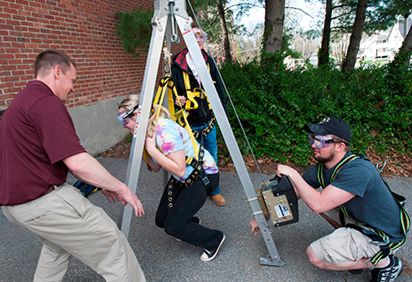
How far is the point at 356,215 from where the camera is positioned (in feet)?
6.55

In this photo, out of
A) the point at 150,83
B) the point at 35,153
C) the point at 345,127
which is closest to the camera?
the point at 35,153

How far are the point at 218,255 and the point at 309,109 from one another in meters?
3.51

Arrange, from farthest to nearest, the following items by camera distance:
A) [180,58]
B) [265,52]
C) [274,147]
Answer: [265,52] < [274,147] < [180,58]

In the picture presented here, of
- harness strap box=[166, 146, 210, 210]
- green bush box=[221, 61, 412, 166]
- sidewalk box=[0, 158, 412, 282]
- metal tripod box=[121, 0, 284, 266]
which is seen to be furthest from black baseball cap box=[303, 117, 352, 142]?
green bush box=[221, 61, 412, 166]

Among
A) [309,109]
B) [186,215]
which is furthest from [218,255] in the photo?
[309,109]

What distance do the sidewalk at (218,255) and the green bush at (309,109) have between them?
1516 millimetres

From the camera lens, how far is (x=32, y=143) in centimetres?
144

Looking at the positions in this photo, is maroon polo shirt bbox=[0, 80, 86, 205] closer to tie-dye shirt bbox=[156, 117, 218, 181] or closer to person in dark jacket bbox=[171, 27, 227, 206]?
tie-dye shirt bbox=[156, 117, 218, 181]

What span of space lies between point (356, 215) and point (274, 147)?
8.75 feet

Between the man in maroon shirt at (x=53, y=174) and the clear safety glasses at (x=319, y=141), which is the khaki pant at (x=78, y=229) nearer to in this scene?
the man in maroon shirt at (x=53, y=174)

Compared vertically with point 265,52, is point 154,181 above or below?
below

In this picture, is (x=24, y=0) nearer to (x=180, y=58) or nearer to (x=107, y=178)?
(x=180, y=58)

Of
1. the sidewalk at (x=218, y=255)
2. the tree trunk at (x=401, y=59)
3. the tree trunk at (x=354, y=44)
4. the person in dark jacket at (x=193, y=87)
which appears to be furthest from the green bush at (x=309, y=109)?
the tree trunk at (x=354, y=44)

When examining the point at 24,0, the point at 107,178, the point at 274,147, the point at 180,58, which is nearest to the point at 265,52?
the point at 274,147
